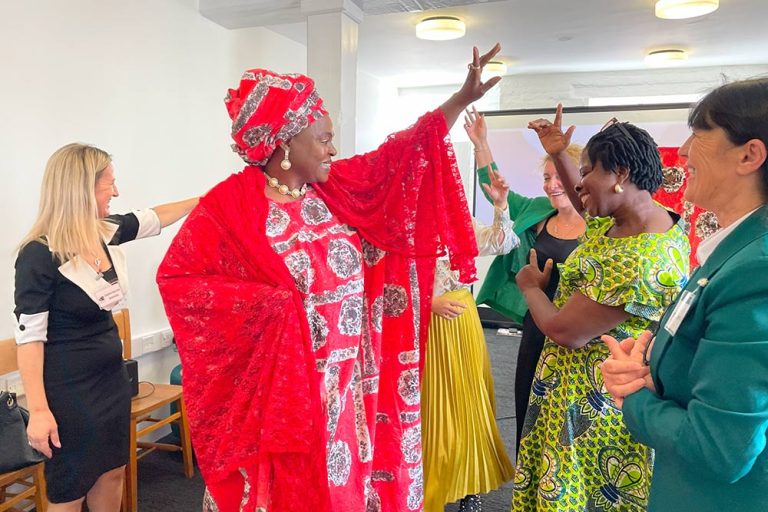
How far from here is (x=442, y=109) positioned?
5.18 ft

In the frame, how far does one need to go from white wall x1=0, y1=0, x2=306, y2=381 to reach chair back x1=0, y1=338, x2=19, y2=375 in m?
0.09

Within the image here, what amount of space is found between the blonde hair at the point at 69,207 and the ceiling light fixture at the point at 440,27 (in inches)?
121

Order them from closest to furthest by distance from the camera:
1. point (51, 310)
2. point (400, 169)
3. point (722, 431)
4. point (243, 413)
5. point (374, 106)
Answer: point (722, 431)
point (243, 413)
point (400, 169)
point (51, 310)
point (374, 106)

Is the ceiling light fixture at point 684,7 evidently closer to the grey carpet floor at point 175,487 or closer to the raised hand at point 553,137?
the raised hand at point 553,137

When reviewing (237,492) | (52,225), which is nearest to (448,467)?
(237,492)

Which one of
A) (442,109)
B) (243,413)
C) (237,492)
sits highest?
(442,109)

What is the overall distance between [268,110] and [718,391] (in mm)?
1139

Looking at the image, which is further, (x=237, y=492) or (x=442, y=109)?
(x=442, y=109)

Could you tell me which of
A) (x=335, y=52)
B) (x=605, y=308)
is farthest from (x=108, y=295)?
(x=335, y=52)

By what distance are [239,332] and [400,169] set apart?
64cm

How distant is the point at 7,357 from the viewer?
92.4 inches

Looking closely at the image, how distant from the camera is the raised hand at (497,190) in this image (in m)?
2.21

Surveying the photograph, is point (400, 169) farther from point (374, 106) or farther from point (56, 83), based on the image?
point (374, 106)

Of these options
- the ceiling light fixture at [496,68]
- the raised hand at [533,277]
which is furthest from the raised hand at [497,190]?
the ceiling light fixture at [496,68]
